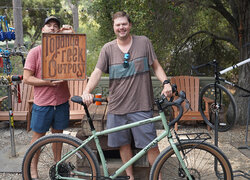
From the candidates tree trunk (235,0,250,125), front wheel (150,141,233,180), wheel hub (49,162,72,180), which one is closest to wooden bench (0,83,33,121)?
wheel hub (49,162,72,180)

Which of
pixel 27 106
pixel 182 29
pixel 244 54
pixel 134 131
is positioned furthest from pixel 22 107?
pixel 244 54

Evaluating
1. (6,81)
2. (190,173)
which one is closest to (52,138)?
(190,173)

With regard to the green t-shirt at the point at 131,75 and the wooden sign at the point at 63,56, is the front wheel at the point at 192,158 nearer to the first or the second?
the green t-shirt at the point at 131,75

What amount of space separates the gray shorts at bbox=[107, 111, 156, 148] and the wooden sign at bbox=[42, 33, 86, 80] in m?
0.71

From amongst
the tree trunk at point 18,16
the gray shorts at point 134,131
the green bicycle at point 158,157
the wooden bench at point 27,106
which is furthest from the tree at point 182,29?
the tree trunk at point 18,16

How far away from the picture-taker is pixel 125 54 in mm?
2930

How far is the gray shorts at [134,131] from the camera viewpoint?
9.75ft

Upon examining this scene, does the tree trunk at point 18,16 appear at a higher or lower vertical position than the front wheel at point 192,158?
higher

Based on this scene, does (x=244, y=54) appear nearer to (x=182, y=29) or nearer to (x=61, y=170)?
(x=182, y=29)

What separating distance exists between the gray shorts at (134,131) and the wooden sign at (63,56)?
709 mm

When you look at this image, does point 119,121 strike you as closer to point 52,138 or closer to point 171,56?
point 52,138

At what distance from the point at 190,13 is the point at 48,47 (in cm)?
385

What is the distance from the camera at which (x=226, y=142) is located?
18.3ft

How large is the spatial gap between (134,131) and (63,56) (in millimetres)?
1184
